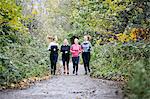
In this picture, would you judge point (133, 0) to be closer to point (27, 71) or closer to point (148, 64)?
point (148, 64)

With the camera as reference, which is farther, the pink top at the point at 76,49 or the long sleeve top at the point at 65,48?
the long sleeve top at the point at 65,48

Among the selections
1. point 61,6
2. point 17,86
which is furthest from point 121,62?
point 61,6

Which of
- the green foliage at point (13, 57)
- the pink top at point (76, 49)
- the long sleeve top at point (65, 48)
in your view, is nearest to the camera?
the green foliage at point (13, 57)

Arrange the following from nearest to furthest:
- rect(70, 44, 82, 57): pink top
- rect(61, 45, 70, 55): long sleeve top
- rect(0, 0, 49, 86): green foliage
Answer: rect(0, 0, 49, 86): green foliage
rect(70, 44, 82, 57): pink top
rect(61, 45, 70, 55): long sleeve top

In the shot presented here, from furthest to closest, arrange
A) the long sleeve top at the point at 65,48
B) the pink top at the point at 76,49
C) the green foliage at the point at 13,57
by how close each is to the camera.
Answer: the long sleeve top at the point at 65,48
the pink top at the point at 76,49
the green foliage at the point at 13,57

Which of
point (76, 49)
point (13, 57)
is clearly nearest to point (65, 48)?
point (76, 49)

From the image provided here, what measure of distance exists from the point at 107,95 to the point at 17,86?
3.42 metres

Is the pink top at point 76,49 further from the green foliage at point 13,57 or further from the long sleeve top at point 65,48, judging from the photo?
the green foliage at point 13,57

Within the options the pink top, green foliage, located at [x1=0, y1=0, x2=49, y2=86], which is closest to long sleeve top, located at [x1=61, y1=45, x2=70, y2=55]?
the pink top

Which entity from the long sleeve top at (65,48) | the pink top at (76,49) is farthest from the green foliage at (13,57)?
the pink top at (76,49)

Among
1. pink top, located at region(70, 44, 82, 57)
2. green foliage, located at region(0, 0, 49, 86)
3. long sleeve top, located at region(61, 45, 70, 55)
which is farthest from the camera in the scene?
long sleeve top, located at region(61, 45, 70, 55)

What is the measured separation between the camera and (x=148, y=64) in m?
9.28

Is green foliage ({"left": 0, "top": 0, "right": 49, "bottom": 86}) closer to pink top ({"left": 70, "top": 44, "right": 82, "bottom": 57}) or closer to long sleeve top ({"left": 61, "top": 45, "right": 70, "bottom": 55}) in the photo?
long sleeve top ({"left": 61, "top": 45, "right": 70, "bottom": 55})

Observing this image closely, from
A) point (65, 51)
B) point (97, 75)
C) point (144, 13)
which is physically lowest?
point (97, 75)
